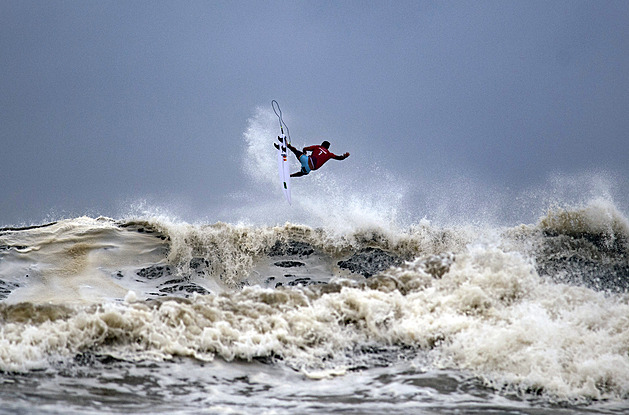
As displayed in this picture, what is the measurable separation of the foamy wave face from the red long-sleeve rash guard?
2730mm

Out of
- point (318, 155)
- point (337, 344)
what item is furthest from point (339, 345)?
point (318, 155)

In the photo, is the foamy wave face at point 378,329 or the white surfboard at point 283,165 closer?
the foamy wave face at point 378,329

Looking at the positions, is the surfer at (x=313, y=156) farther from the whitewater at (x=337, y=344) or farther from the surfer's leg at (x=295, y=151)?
the whitewater at (x=337, y=344)

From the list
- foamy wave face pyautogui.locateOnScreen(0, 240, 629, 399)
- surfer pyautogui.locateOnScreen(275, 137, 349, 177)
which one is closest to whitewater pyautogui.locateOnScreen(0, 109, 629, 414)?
foamy wave face pyautogui.locateOnScreen(0, 240, 629, 399)

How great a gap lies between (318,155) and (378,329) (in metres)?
3.77

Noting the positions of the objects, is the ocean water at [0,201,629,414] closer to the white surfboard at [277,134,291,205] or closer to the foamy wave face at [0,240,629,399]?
the foamy wave face at [0,240,629,399]

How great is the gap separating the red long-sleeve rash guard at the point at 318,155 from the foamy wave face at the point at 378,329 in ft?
8.96

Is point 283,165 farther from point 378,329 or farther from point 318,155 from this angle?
point 378,329

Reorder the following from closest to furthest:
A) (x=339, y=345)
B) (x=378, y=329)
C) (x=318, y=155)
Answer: (x=339, y=345) → (x=378, y=329) → (x=318, y=155)

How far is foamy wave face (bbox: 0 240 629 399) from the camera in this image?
4.80 m

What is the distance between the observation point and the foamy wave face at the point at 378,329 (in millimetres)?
4797

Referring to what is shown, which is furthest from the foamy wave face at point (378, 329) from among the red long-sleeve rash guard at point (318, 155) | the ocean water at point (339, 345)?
the red long-sleeve rash guard at point (318, 155)

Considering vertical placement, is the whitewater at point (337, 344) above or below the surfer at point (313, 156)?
below

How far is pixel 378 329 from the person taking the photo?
19.2 feet
